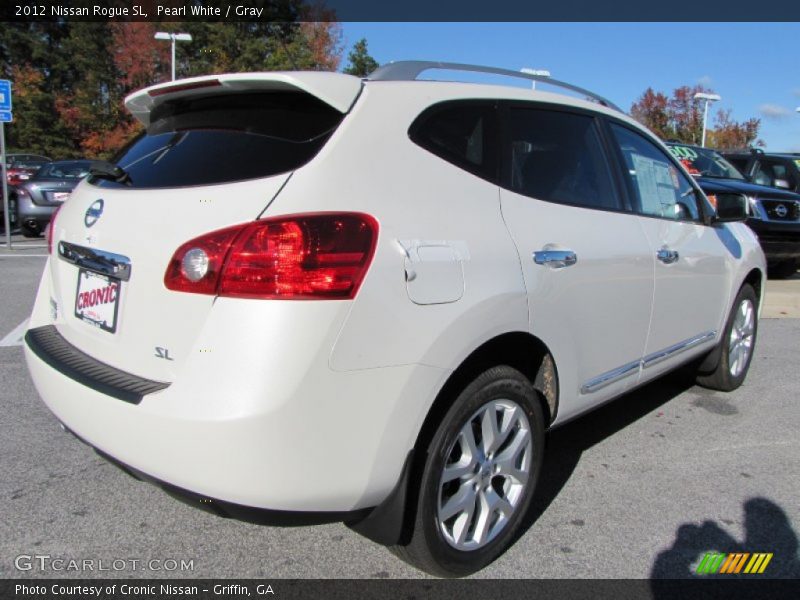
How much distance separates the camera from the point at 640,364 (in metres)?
3.38

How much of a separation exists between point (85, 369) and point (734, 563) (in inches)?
→ 101

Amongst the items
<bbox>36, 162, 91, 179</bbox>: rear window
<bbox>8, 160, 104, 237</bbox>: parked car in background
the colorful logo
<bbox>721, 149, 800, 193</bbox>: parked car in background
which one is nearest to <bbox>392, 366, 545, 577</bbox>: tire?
the colorful logo

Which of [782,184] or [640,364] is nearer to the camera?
[640,364]

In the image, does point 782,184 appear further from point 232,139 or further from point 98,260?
point 98,260

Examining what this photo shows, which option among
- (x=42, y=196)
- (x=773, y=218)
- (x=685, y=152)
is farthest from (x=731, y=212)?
(x=42, y=196)

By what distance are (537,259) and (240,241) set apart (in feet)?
3.78

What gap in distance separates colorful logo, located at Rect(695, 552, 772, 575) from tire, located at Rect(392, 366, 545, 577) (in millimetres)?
741

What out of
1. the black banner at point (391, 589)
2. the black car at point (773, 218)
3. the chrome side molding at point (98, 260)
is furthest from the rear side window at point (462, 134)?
the black car at point (773, 218)

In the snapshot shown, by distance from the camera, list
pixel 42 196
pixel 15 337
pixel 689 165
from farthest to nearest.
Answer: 1. pixel 42 196
2. pixel 689 165
3. pixel 15 337

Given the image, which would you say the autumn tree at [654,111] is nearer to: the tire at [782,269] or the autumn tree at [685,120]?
the autumn tree at [685,120]

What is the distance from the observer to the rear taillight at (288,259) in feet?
6.25

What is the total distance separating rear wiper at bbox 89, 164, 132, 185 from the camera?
2.52m

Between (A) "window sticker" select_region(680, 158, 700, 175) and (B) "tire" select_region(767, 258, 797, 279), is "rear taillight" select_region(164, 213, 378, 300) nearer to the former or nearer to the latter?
(B) "tire" select_region(767, 258, 797, 279)

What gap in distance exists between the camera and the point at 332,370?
74.3 inches
